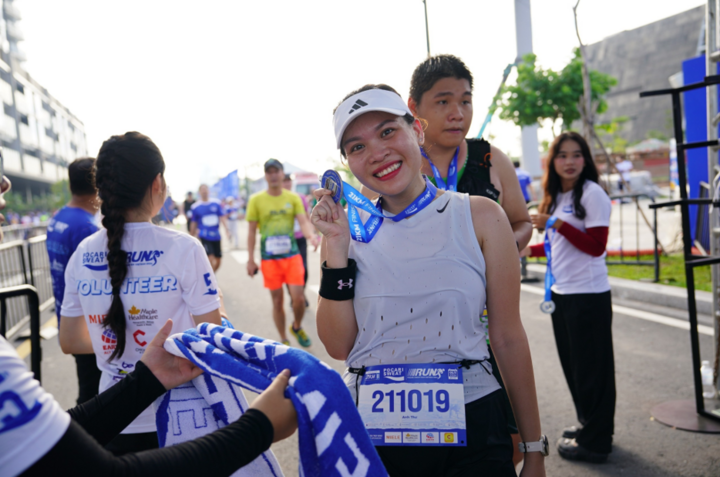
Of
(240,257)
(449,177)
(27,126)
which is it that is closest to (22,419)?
(449,177)

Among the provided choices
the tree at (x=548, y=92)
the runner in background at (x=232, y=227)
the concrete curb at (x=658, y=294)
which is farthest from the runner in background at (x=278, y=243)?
the runner in background at (x=232, y=227)

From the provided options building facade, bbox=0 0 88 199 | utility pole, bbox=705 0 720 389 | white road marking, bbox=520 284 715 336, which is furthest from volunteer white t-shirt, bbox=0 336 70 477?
building facade, bbox=0 0 88 199

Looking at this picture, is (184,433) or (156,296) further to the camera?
(156,296)

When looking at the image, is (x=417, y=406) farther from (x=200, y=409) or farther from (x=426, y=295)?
(x=200, y=409)

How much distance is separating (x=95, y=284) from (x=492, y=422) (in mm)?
1631

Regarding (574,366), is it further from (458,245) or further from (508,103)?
(508,103)

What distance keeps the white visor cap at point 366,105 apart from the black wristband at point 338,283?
469 millimetres

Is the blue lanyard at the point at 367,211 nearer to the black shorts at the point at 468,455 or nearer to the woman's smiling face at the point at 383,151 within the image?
the woman's smiling face at the point at 383,151

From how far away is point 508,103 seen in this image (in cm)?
1339

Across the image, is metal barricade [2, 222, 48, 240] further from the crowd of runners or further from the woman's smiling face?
the woman's smiling face

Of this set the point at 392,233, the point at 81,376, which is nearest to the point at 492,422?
the point at 392,233

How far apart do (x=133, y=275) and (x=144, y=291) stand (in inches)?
3.2

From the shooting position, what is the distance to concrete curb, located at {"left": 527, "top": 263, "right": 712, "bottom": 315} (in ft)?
21.3

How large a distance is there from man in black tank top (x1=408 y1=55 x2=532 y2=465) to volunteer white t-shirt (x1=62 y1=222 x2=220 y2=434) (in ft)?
3.83
